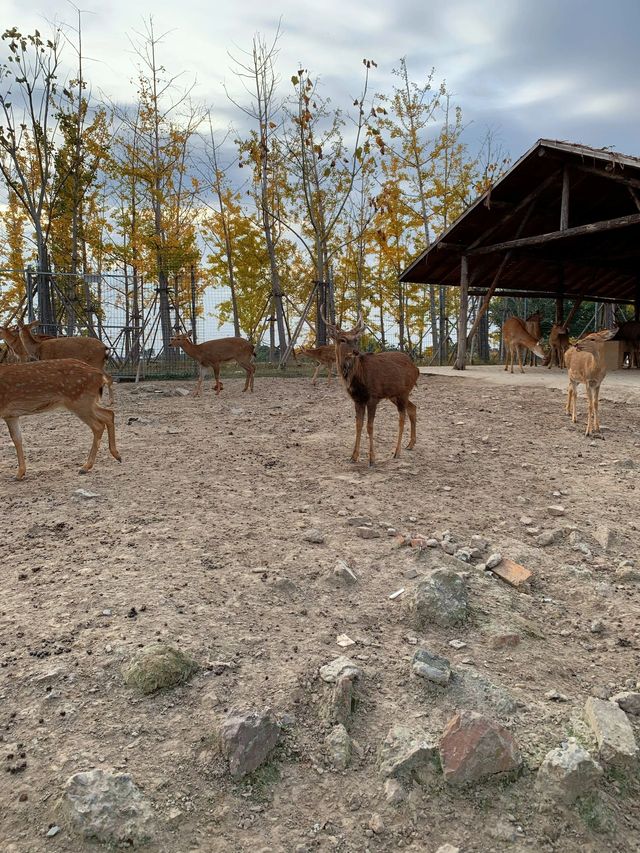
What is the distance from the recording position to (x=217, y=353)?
497 inches

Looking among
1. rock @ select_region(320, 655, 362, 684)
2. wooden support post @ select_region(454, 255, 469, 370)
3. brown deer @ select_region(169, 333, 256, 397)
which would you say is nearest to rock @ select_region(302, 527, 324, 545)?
rock @ select_region(320, 655, 362, 684)

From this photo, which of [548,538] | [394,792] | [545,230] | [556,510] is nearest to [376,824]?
[394,792]

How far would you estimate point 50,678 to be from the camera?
2785mm

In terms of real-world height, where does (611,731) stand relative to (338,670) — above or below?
below

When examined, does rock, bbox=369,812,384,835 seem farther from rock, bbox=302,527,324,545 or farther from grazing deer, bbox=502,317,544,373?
grazing deer, bbox=502,317,544,373

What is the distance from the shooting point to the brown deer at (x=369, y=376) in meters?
6.47

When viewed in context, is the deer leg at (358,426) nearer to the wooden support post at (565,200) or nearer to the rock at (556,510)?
the rock at (556,510)

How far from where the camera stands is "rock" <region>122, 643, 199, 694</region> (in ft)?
8.96

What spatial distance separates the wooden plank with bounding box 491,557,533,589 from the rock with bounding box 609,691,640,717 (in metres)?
1.06

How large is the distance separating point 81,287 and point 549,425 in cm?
1743

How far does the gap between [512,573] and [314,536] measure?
1.37 m

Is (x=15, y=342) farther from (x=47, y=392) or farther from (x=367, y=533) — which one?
(x=367, y=533)

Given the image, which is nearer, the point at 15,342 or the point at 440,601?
the point at 440,601

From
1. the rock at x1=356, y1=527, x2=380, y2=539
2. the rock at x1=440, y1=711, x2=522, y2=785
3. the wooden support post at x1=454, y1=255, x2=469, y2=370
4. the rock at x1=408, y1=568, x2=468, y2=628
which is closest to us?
the rock at x1=440, y1=711, x2=522, y2=785
